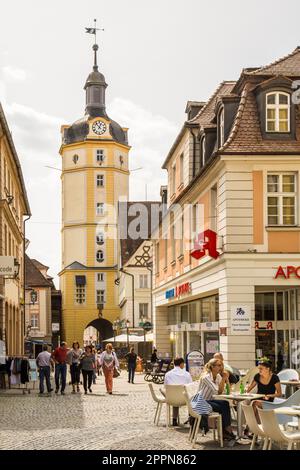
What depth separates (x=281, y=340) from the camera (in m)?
28.1

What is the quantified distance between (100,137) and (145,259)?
24.7 m

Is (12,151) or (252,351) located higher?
(12,151)

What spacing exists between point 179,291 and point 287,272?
9.73 metres

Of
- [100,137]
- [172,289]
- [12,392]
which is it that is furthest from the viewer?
[100,137]

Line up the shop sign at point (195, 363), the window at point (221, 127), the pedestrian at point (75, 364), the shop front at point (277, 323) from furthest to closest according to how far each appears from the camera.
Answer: the pedestrian at point (75, 364) → the shop sign at point (195, 363) → the window at point (221, 127) → the shop front at point (277, 323)

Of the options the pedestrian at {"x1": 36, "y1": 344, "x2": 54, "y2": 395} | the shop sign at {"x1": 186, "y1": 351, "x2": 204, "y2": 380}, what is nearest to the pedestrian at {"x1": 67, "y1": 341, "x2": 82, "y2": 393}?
the pedestrian at {"x1": 36, "y1": 344, "x2": 54, "y2": 395}

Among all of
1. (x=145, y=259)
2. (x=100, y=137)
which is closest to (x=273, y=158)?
(x=145, y=259)

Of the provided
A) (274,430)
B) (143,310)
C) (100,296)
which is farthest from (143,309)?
(274,430)

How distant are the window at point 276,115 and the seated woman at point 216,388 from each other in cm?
1270

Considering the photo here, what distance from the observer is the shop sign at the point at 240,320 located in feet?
87.4

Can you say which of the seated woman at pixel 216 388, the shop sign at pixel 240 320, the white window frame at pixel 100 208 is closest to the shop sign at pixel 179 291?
the shop sign at pixel 240 320

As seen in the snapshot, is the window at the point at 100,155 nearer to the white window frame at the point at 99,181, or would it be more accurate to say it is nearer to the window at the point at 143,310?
the white window frame at the point at 99,181

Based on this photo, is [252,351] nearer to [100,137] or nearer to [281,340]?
[281,340]
